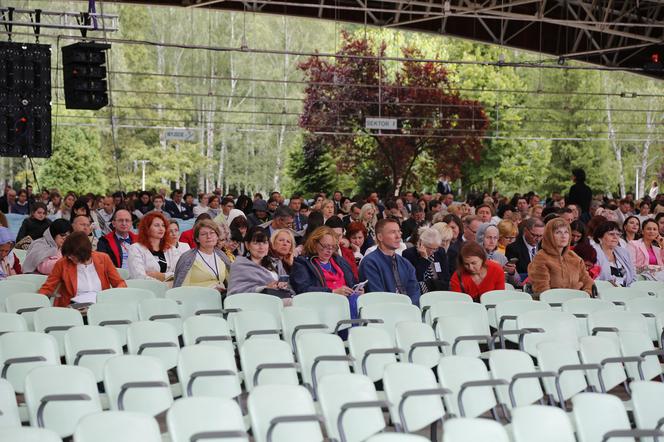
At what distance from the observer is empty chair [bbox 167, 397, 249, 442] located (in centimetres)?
480

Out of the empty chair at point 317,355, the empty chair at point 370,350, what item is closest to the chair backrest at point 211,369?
the empty chair at point 317,355

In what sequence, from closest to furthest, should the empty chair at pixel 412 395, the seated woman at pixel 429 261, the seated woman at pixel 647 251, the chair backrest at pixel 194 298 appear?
the empty chair at pixel 412 395, the chair backrest at pixel 194 298, the seated woman at pixel 429 261, the seated woman at pixel 647 251

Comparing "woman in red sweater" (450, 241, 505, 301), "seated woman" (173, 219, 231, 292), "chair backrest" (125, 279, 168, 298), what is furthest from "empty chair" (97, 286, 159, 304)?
"woman in red sweater" (450, 241, 505, 301)

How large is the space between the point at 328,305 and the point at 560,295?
88.7 inches

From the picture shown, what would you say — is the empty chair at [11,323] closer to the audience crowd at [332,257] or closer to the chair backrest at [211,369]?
the chair backrest at [211,369]

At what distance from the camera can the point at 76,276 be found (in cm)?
894

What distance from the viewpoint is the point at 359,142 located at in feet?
121

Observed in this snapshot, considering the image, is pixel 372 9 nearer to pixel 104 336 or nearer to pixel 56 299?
pixel 56 299

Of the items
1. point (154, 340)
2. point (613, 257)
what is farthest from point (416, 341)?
point (613, 257)

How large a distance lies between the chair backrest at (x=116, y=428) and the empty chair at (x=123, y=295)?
381 cm

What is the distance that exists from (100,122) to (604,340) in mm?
38598

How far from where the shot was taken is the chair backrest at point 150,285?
9.33m

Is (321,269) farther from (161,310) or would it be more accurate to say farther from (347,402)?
(347,402)

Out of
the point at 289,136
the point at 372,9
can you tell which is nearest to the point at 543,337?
the point at 372,9
